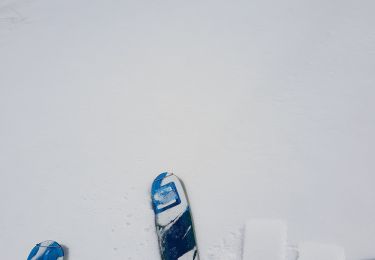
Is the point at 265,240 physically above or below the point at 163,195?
below

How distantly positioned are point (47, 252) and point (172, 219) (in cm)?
86

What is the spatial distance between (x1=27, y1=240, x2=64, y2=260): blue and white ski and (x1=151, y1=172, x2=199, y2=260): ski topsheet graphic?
2.24ft

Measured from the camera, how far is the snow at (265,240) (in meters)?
1.92

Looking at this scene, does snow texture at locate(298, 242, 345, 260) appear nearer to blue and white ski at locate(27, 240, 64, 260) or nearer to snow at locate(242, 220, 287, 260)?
snow at locate(242, 220, 287, 260)

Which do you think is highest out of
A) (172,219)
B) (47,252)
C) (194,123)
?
(194,123)

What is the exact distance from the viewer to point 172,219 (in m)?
2.11

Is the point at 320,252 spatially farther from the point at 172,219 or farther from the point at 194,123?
the point at 194,123

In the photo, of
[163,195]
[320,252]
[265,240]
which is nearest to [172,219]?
[163,195]

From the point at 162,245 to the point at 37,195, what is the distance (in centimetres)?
108

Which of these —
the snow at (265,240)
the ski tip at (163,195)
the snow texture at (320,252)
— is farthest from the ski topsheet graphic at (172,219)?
the snow texture at (320,252)

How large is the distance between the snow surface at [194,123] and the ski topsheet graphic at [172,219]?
84mm

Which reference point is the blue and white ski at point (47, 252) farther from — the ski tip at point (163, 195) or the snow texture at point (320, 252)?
the snow texture at point (320, 252)

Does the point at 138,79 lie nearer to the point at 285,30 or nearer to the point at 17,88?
the point at 17,88

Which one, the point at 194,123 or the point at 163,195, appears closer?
the point at 163,195
